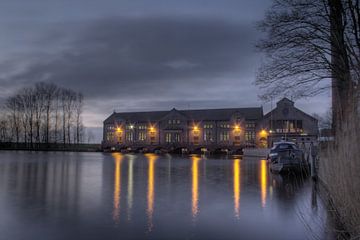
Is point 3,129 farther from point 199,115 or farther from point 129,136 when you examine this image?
point 199,115

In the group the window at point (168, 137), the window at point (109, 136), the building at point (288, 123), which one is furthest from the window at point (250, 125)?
the window at point (109, 136)

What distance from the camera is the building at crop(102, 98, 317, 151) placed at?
242ft

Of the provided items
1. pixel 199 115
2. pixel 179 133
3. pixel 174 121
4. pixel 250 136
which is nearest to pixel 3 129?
pixel 174 121

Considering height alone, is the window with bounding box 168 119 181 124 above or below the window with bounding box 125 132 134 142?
above

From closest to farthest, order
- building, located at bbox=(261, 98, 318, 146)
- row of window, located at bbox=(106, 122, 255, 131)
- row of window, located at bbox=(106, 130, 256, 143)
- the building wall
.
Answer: building, located at bbox=(261, 98, 318, 146) → row of window, located at bbox=(106, 130, 256, 143) → row of window, located at bbox=(106, 122, 255, 131) → the building wall

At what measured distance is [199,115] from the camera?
89.1 metres

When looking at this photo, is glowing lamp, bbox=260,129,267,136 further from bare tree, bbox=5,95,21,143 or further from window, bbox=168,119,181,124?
bare tree, bbox=5,95,21,143

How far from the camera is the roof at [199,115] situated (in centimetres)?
8331

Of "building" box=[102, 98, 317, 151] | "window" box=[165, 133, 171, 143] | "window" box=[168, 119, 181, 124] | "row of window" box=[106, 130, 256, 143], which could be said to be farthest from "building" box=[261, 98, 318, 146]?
"window" box=[165, 133, 171, 143]

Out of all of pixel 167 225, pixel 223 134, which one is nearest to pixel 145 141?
pixel 223 134

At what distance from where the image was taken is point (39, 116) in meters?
87.9

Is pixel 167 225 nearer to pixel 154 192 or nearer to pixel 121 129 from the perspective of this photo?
pixel 154 192

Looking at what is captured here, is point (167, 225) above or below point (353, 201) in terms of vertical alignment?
below

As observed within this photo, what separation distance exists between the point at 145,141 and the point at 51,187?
7807 cm
